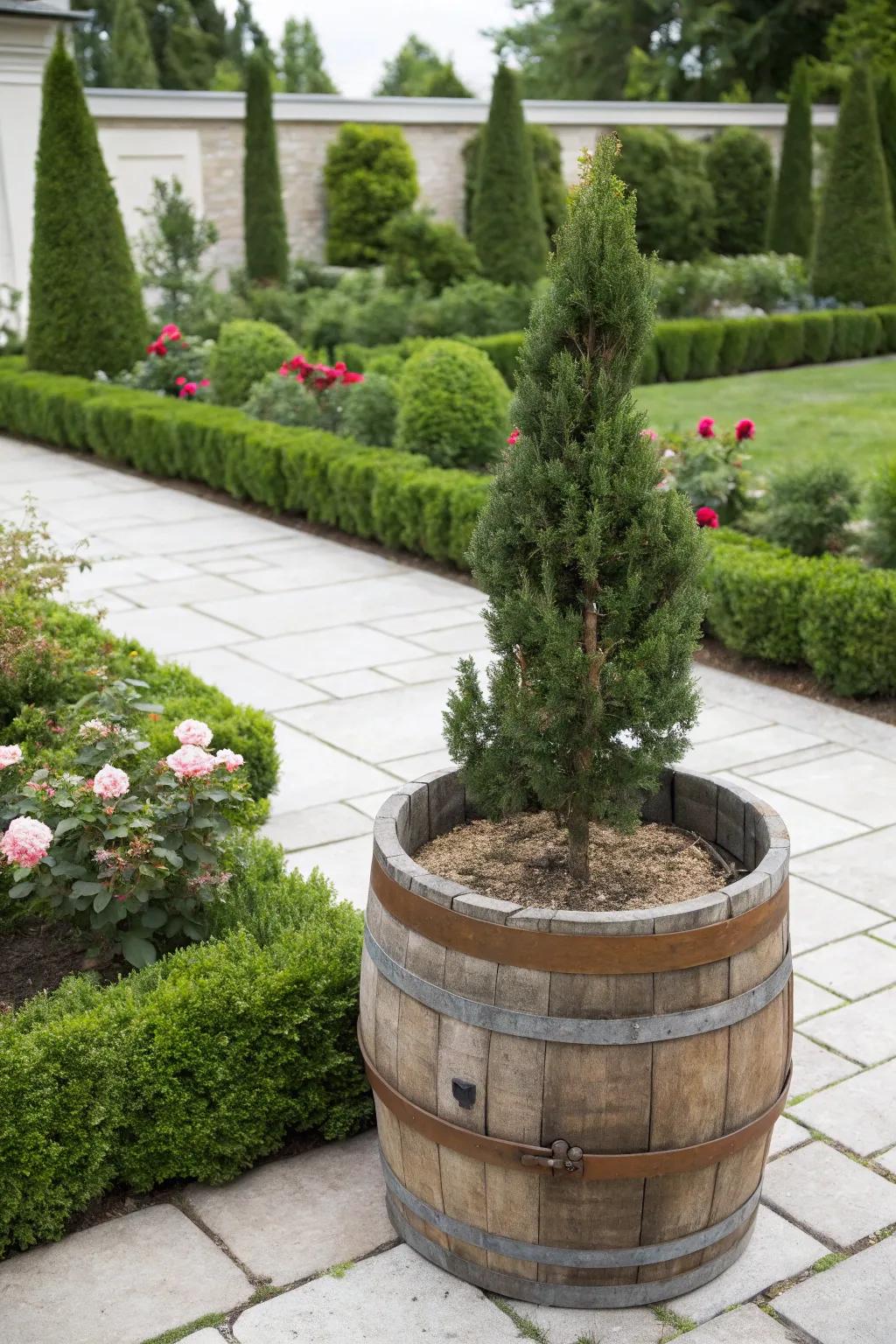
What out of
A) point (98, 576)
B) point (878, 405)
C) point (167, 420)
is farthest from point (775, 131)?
point (98, 576)

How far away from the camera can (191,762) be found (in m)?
3.44

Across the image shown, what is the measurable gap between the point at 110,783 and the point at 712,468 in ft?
19.0

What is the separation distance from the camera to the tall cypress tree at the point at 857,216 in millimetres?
19250

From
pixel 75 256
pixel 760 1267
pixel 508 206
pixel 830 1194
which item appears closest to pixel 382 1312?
pixel 760 1267

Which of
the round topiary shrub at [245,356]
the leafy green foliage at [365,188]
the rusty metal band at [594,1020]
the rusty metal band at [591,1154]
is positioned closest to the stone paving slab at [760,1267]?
the rusty metal band at [591,1154]

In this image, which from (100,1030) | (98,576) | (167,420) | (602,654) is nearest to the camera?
(602,654)

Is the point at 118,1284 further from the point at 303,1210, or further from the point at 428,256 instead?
the point at 428,256

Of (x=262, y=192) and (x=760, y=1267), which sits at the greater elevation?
(x=262, y=192)

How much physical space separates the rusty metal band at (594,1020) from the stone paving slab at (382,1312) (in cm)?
64

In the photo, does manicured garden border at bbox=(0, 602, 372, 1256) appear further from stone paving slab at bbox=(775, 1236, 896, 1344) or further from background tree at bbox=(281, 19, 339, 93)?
background tree at bbox=(281, 19, 339, 93)

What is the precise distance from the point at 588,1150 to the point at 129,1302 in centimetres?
101

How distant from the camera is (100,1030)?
119 inches

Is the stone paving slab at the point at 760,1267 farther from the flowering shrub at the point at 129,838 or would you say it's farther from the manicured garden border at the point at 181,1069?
the flowering shrub at the point at 129,838

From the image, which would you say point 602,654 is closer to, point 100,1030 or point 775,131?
point 100,1030
